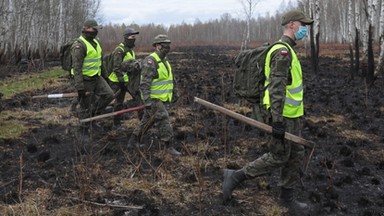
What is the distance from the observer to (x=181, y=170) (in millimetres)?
6016

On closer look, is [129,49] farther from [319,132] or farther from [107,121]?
[319,132]

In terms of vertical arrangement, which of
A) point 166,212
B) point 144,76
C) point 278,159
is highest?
point 144,76

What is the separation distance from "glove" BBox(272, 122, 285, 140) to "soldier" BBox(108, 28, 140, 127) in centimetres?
407

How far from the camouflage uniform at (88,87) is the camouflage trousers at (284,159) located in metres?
3.75

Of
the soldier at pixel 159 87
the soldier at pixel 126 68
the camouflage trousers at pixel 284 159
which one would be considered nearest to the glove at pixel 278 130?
the camouflage trousers at pixel 284 159

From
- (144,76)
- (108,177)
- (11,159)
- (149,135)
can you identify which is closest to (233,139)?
(149,135)

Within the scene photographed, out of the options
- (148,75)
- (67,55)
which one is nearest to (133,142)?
(148,75)

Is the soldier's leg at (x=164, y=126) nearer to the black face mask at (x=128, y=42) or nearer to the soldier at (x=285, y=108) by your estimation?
the soldier at (x=285, y=108)

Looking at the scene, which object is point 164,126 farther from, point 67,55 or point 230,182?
point 67,55

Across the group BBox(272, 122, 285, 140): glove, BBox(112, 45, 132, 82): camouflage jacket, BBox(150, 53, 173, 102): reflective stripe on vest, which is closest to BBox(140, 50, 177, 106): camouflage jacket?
BBox(150, 53, 173, 102): reflective stripe on vest

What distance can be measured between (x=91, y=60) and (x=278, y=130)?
14.2ft

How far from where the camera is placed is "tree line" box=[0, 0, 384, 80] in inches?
Answer: 711

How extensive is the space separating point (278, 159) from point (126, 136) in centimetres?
409

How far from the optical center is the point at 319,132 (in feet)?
25.7
